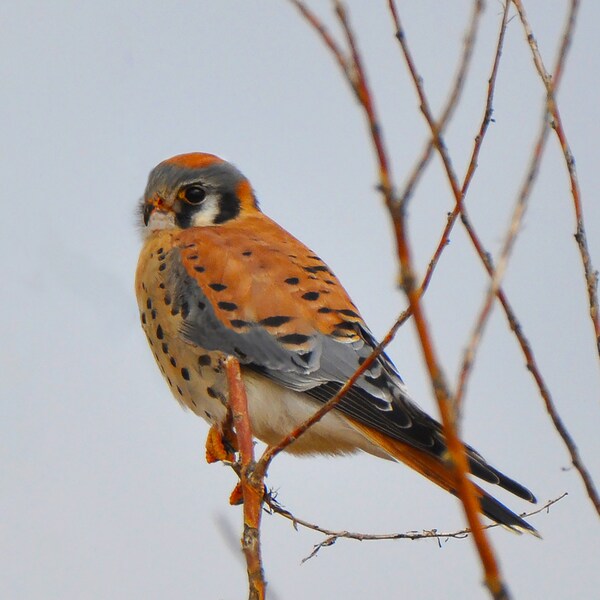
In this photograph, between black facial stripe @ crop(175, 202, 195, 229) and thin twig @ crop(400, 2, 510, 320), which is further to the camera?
black facial stripe @ crop(175, 202, 195, 229)

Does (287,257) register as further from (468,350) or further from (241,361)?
(468,350)

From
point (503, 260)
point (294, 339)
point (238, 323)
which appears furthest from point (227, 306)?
point (503, 260)

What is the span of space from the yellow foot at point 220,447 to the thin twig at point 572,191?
58.3 inches

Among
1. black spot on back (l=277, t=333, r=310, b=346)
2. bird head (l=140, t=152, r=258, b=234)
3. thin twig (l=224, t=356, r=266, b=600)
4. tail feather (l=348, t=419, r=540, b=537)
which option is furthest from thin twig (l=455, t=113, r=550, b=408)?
bird head (l=140, t=152, r=258, b=234)

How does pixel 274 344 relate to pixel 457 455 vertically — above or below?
above

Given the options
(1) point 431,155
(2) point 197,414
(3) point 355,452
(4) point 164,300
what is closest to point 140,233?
(4) point 164,300

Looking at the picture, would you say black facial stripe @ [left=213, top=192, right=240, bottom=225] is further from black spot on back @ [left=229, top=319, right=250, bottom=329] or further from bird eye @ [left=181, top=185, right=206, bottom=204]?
black spot on back @ [left=229, top=319, right=250, bottom=329]

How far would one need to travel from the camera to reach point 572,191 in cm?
209

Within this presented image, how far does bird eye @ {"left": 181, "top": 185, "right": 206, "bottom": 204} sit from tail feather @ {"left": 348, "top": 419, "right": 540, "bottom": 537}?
1.43 m

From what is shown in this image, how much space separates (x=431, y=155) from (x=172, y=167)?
3.09 metres

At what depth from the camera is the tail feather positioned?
3.04 meters

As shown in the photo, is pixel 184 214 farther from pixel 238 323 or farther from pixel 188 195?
pixel 238 323

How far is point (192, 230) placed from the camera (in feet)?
13.5

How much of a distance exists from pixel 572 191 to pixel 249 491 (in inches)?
35.8
